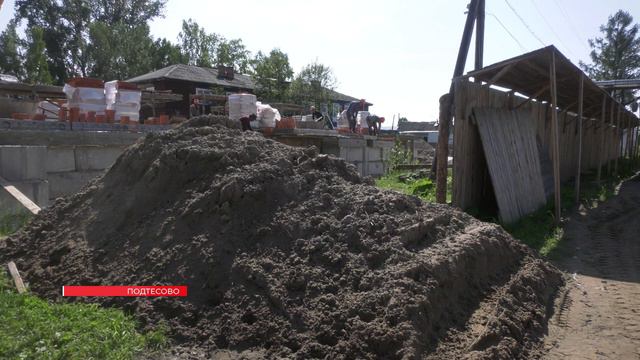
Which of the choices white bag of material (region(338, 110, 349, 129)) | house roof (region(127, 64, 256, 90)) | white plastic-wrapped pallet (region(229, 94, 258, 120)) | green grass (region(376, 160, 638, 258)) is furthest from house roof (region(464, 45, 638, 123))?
house roof (region(127, 64, 256, 90))

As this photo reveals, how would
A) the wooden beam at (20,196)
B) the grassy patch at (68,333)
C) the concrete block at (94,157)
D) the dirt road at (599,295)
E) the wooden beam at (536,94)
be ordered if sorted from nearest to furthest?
the grassy patch at (68,333) → the dirt road at (599,295) → the wooden beam at (20,196) → the concrete block at (94,157) → the wooden beam at (536,94)

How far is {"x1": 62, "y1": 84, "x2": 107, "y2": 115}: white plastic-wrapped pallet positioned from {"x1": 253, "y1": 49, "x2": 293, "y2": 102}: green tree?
23.8 m

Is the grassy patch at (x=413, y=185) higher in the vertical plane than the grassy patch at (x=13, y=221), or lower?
higher

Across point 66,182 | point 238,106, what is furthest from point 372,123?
point 66,182

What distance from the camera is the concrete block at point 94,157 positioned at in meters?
7.81

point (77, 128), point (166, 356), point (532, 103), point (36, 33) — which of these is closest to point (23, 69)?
point (36, 33)

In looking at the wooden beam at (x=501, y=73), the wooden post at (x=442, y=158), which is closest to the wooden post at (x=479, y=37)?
the wooden beam at (x=501, y=73)

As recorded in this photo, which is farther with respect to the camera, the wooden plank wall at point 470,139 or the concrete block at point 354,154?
the concrete block at point 354,154

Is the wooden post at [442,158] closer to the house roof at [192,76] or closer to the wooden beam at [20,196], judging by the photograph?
the wooden beam at [20,196]

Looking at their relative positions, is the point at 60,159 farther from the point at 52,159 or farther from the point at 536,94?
the point at 536,94

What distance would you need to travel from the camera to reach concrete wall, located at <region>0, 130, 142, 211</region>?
22.5 ft

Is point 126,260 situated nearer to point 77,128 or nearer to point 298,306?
point 298,306

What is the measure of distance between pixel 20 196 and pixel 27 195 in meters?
0.46

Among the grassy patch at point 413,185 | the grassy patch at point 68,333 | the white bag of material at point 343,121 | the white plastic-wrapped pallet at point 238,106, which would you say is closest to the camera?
the grassy patch at point 68,333
